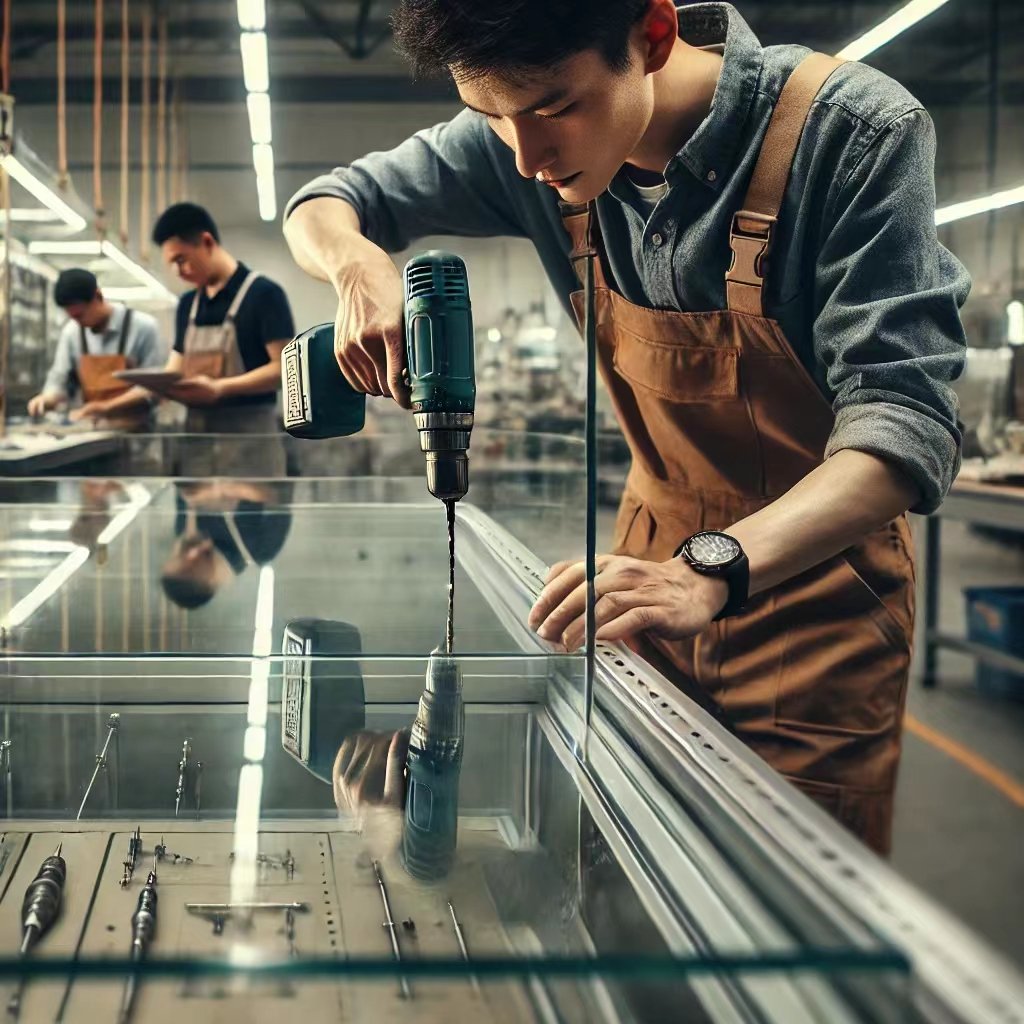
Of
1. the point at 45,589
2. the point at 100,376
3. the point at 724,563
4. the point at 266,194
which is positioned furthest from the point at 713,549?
the point at 266,194

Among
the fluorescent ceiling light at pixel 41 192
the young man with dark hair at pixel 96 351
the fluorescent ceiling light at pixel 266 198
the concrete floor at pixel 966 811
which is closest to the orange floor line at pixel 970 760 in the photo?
the concrete floor at pixel 966 811

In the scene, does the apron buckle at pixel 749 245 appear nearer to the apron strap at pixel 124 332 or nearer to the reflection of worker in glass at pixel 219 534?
the reflection of worker in glass at pixel 219 534

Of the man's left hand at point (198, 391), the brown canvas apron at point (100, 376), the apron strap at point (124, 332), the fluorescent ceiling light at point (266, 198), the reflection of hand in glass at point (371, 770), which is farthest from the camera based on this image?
the fluorescent ceiling light at point (266, 198)

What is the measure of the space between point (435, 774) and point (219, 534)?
50.4 inches

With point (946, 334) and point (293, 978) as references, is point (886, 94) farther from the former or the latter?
point (293, 978)

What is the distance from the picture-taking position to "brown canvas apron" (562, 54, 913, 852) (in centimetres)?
128

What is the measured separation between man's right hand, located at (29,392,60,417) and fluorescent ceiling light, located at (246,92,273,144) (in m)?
1.63

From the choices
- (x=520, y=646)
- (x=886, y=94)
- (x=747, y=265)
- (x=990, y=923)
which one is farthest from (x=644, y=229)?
(x=990, y=923)

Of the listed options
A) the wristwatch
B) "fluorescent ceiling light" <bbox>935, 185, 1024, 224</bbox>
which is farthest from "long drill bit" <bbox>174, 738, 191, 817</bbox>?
"fluorescent ceiling light" <bbox>935, 185, 1024, 224</bbox>

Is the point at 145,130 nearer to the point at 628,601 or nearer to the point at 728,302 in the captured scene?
the point at 728,302

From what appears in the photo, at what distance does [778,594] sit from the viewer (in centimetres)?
133

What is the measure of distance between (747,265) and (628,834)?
743 millimetres

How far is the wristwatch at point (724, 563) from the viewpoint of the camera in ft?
3.28

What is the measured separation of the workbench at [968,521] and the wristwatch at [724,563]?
282 cm
